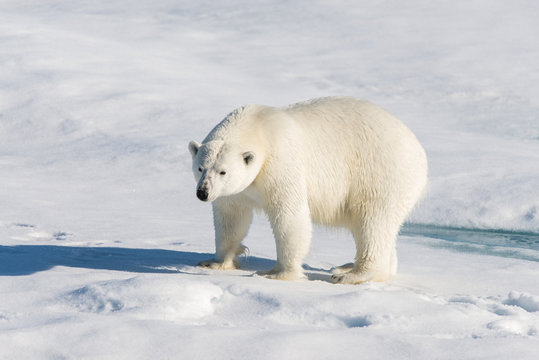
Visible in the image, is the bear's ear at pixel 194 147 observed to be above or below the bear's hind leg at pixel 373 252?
above

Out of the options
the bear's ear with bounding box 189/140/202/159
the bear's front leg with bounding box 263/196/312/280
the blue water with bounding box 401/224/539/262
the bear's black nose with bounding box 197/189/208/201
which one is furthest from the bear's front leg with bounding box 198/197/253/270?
the blue water with bounding box 401/224/539/262

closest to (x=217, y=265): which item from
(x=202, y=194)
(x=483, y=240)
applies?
(x=202, y=194)

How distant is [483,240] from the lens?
640 centimetres

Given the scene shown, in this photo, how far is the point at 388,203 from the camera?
469cm

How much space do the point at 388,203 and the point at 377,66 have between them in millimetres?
10266

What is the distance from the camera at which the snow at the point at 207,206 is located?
3.14 meters

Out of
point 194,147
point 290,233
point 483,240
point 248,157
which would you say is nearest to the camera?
point 248,157

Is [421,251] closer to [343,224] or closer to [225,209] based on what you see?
[343,224]

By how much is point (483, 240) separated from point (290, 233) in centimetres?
262

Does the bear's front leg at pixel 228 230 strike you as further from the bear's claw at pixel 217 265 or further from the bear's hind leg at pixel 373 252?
the bear's hind leg at pixel 373 252

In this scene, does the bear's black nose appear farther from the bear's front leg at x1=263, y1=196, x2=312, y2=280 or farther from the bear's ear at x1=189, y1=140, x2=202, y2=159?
the bear's front leg at x1=263, y1=196, x2=312, y2=280

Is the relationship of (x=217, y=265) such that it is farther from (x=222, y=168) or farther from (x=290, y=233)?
(x=222, y=168)

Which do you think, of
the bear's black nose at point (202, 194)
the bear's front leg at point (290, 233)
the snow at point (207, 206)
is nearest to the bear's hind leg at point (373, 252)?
the snow at point (207, 206)

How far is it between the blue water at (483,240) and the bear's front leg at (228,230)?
2.05 meters
